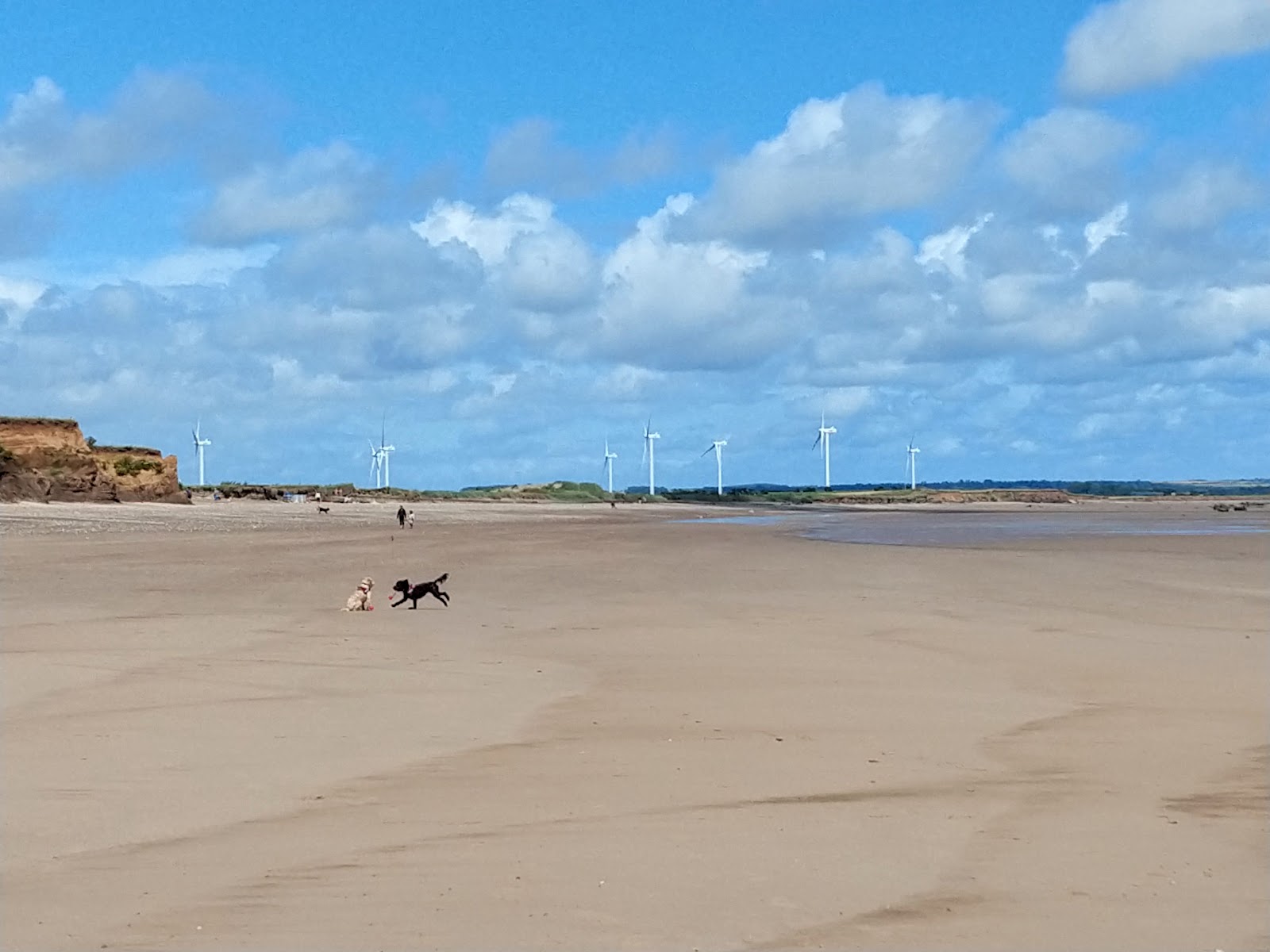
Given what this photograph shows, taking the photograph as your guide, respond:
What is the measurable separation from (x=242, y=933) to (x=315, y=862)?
88cm

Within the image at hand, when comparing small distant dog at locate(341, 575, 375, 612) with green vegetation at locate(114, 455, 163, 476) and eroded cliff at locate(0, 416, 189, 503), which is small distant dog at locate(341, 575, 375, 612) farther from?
green vegetation at locate(114, 455, 163, 476)

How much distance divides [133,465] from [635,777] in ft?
241

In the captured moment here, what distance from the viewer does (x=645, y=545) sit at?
36.8 m

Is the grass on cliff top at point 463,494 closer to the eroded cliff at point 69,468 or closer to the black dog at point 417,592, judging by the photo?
the eroded cliff at point 69,468

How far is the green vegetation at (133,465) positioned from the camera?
2884 inches

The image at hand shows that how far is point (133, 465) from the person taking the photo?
74250 millimetres

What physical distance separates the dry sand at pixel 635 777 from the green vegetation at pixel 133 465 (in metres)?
59.5

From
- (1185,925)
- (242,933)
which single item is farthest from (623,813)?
(1185,925)

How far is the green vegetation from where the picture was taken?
240 ft

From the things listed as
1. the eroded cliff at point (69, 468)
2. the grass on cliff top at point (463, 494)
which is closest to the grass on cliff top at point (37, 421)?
the eroded cliff at point (69, 468)

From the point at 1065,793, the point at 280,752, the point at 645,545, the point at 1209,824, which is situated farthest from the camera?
the point at 645,545

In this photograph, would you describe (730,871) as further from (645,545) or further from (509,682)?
(645,545)

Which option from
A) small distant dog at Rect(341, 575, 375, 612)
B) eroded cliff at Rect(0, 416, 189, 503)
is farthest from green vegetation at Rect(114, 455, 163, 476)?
small distant dog at Rect(341, 575, 375, 612)

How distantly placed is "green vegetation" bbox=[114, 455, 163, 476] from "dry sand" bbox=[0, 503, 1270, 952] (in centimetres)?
5947
